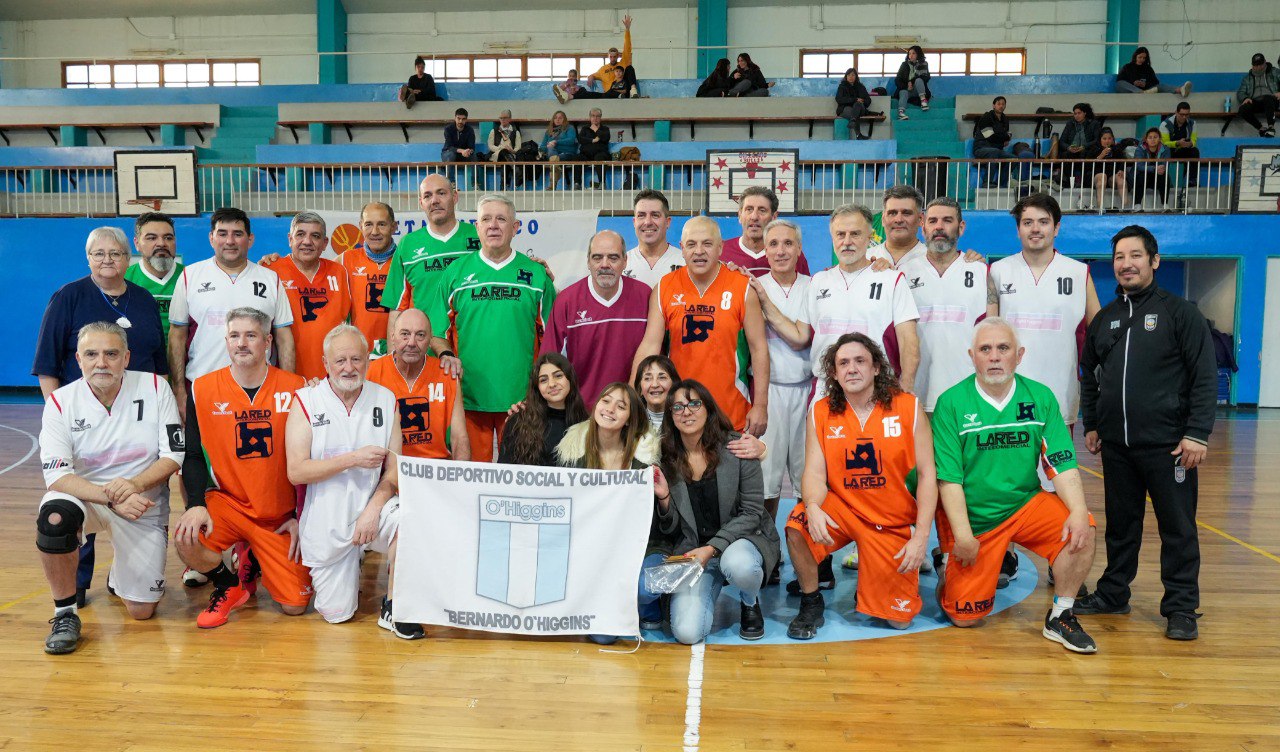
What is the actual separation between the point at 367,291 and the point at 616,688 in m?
3.44

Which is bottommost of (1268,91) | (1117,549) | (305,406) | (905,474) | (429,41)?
(1117,549)

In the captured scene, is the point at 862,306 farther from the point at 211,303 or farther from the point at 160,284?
the point at 160,284

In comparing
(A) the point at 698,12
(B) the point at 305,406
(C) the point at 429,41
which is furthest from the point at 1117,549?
(C) the point at 429,41

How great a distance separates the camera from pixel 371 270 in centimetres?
616

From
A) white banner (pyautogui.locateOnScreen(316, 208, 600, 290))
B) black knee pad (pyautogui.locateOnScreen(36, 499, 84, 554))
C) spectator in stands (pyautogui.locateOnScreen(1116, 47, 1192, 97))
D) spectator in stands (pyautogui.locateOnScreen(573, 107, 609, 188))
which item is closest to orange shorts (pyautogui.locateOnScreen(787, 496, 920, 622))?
black knee pad (pyautogui.locateOnScreen(36, 499, 84, 554))

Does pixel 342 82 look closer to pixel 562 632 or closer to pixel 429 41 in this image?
pixel 429 41

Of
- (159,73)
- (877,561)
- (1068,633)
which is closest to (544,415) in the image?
(877,561)

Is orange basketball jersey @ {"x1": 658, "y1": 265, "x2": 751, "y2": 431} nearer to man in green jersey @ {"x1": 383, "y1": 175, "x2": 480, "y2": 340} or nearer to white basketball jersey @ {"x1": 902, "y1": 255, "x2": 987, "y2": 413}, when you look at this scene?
white basketball jersey @ {"x1": 902, "y1": 255, "x2": 987, "y2": 413}

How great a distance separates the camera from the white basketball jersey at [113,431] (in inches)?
173

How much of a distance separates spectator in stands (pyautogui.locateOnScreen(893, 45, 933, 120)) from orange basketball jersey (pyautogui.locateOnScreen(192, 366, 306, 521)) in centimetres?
1591

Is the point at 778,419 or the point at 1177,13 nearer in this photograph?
the point at 778,419

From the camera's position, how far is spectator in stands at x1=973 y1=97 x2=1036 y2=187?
15.2 m

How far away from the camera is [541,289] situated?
5.34 meters

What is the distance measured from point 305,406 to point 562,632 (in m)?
1.68
